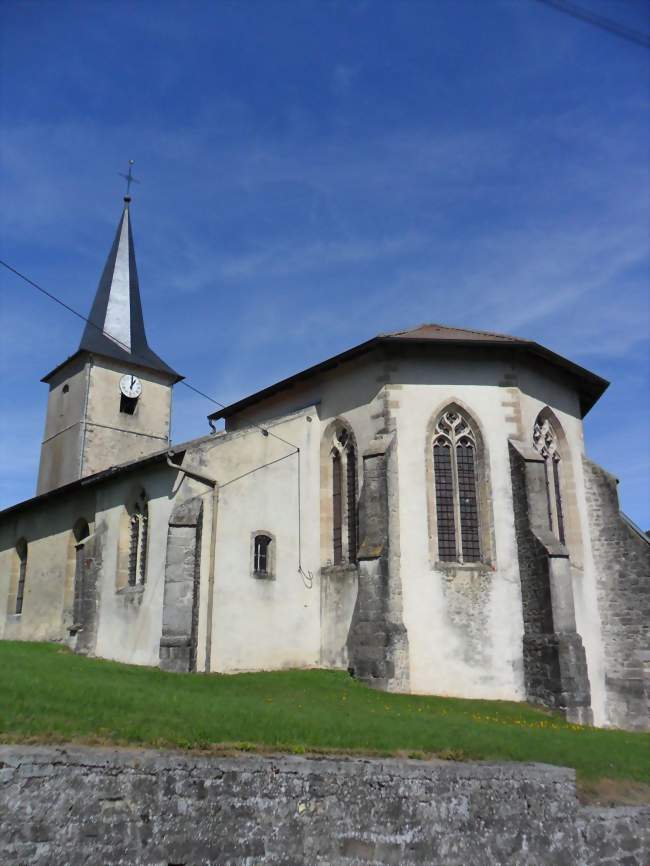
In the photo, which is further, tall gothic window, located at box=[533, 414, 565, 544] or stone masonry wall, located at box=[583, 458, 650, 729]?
tall gothic window, located at box=[533, 414, 565, 544]

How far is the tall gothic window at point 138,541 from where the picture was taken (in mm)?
18781

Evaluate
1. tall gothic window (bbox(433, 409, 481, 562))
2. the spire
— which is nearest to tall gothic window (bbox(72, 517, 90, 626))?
tall gothic window (bbox(433, 409, 481, 562))

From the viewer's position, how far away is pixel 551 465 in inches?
768

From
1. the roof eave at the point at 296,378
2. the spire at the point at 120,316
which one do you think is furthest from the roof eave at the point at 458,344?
the spire at the point at 120,316

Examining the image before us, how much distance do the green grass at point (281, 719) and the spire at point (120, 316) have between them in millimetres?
21226

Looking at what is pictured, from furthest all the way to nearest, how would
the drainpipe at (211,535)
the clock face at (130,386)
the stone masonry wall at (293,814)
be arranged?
the clock face at (130,386) → the drainpipe at (211,535) → the stone masonry wall at (293,814)

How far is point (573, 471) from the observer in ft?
64.5

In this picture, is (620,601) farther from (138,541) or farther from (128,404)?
(128,404)

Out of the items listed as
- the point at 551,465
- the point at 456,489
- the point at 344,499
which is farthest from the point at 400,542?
the point at 551,465

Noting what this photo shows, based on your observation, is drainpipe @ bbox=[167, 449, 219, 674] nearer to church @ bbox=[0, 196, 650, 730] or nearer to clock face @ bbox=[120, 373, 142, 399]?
church @ bbox=[0, 196, 650, 730]

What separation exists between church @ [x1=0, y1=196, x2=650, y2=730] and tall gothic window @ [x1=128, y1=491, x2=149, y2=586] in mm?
76

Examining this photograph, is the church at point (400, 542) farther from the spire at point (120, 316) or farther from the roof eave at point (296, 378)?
the spire at point (120, 316)

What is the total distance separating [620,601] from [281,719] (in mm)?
11613

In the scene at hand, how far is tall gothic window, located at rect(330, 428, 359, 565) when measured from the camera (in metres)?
18.7
